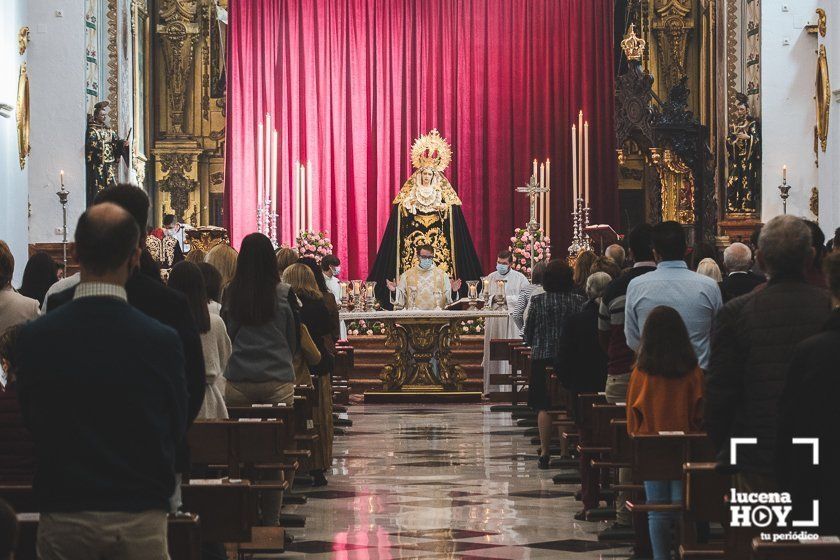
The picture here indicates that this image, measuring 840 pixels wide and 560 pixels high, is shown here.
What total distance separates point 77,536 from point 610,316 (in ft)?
15.9

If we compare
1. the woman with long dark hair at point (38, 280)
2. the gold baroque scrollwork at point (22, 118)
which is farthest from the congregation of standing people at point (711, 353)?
the gold baroque scrollwork at point (22, 118)

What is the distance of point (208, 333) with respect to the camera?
6934 millimetres

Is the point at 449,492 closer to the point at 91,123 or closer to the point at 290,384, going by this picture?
the point at 290,384

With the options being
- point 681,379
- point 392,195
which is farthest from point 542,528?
point 392,195

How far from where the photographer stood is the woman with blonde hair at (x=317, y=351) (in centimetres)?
923

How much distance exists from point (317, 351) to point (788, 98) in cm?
1094

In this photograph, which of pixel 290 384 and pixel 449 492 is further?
pixel 449 492

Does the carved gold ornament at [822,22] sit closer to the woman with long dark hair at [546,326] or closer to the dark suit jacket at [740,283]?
Answer: the woman with long dark hair at [546,326]

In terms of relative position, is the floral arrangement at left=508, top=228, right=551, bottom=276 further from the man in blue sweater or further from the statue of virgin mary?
the man in blue sweater

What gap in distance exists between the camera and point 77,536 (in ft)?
11.7

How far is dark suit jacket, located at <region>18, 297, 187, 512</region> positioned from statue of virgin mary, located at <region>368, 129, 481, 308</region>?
1597 cm

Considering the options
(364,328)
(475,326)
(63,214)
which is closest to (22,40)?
(63,214)

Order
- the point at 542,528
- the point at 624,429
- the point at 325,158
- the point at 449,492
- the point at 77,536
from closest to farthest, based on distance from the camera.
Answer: the point at 77,536
the point at 624,429
the point at 542,528
the point at 449,492
the point at 325,158

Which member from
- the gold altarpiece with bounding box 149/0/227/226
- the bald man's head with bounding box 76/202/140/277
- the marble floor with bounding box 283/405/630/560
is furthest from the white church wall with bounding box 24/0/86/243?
the bald man's head with bounding box 76/202/140/277
